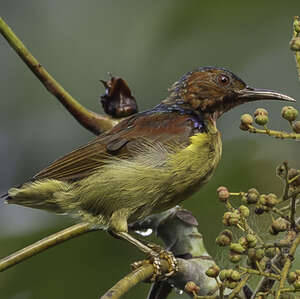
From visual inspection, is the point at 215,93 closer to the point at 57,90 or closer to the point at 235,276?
the point at 57,90

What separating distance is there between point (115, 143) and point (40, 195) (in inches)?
18.3

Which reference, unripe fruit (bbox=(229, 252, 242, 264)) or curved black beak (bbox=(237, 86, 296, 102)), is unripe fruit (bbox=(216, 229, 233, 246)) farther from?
curved black beak (bbox=(237, 86, 296, 102))

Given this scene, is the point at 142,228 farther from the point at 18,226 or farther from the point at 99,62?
the point at 99,62

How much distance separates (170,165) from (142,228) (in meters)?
0.38

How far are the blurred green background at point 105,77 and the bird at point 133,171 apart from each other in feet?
0.73

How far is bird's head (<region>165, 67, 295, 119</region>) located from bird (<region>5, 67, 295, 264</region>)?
0.02 meters

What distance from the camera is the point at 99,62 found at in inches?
230

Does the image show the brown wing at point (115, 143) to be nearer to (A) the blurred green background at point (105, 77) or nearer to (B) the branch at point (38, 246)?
(A) the blurred green background at point (105, 77)

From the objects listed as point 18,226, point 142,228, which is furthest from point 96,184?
point 18,226

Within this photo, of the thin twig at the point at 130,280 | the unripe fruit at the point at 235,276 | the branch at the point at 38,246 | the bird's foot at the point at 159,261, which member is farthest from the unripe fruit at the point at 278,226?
the branch at the point at 38,246

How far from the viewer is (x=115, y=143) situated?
3633 mm

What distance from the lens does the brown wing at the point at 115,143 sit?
363cm

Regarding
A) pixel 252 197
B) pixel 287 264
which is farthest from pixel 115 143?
pixel 287 264

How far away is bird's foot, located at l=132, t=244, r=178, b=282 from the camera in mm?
2996
